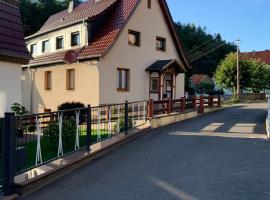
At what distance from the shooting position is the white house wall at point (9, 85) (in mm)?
13195

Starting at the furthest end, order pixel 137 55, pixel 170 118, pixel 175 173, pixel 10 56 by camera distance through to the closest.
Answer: pixel 137 55 < pixel 170 118 < pixel 10 56 < pixel 175 173

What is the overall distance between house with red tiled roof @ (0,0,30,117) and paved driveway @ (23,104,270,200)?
4.57m

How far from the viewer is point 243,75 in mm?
46500

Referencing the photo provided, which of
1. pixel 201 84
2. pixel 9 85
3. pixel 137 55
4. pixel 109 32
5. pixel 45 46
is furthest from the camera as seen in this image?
pixel 201 84

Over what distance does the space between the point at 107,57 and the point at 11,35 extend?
9419 mm

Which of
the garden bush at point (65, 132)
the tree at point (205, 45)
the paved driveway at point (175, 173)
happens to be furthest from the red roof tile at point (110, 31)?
the tree at point (205, 45)

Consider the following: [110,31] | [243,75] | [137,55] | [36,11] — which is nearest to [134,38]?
[137,55]

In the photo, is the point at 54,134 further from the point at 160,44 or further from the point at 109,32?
the point at 160,44

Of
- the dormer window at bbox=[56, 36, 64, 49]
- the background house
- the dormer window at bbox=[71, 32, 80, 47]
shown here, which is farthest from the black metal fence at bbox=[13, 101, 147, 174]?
the background house

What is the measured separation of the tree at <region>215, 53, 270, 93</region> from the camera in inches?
1810

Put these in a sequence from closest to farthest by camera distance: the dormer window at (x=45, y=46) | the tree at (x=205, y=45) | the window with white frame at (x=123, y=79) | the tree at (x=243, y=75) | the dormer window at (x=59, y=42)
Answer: the window with white frame at (x=123, y=79)
the dormer window at (x=59, y=42)
the dormer window at (x=45, y=46)
the tree at (x=243, y=75)
the tree at (x=205, y=45)

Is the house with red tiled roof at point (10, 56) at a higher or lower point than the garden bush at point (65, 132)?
higher

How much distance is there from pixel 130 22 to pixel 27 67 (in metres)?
9.26

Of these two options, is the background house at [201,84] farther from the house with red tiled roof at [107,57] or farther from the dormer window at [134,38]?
the dormer window at [134,38]
